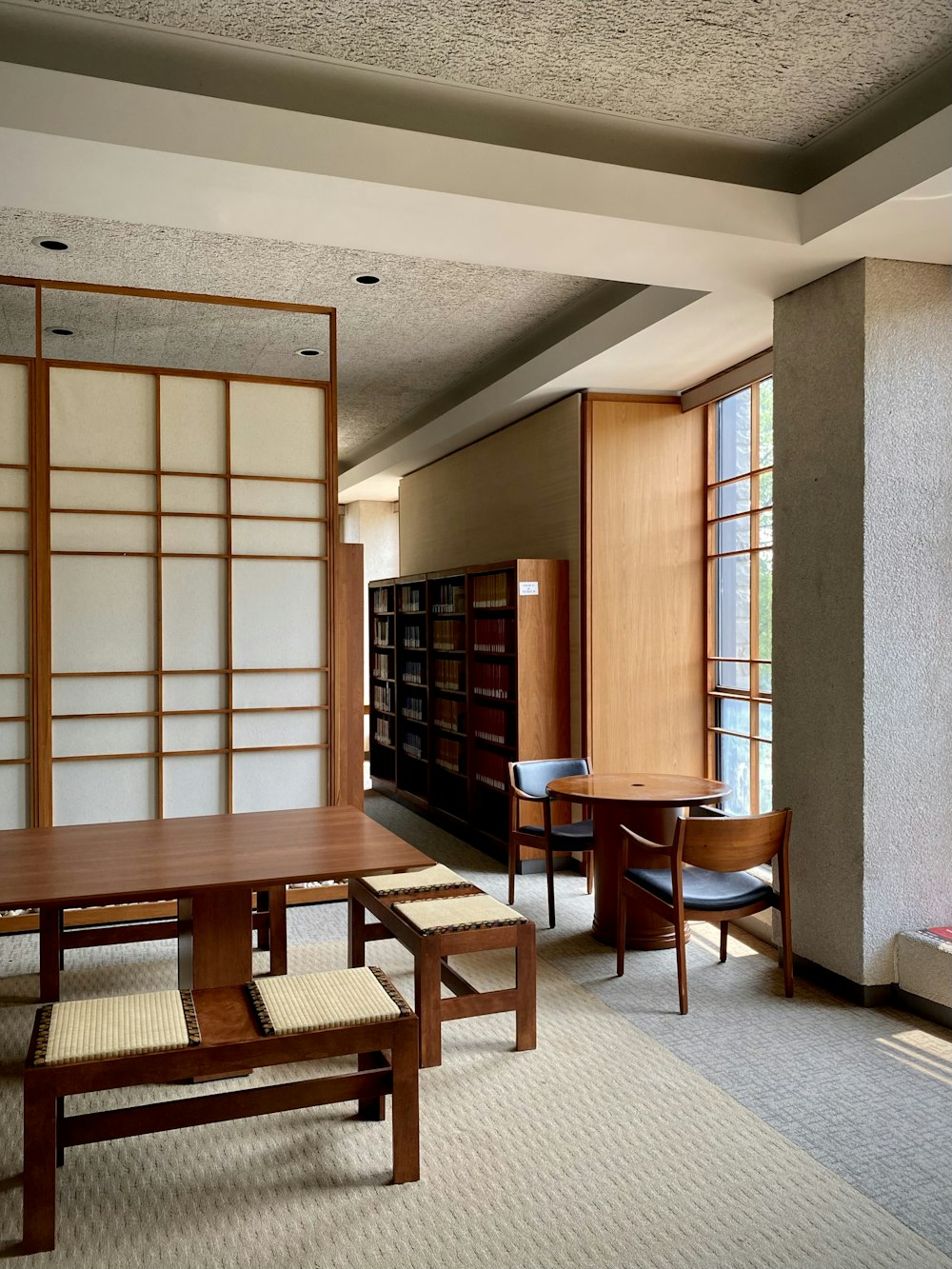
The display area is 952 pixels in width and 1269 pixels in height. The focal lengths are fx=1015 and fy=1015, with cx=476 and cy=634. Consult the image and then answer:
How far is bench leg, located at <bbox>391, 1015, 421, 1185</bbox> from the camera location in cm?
255

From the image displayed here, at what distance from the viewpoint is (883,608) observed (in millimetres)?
3785

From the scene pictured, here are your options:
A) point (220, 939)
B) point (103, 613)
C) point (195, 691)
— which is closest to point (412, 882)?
point (220, 939)

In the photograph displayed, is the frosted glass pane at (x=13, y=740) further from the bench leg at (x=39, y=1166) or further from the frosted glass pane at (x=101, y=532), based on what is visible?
the bench leg at (x=39, y=1166)

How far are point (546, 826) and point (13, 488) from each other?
296cm

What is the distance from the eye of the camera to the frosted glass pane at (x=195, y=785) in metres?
4.94

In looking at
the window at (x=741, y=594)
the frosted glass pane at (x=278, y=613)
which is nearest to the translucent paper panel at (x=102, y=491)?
the frosted glass pane at (x=278, y=613)

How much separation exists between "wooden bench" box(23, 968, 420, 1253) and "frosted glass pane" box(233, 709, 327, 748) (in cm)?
240

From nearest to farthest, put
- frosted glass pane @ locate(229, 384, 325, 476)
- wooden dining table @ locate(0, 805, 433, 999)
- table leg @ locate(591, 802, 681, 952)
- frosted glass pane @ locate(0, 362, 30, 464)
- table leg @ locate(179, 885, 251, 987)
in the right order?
wooden dining table @ locate(0, 805, 433, 999) < table leg @ locate(179, 885, 251, 987) < table leg @ locate(591, 802, 681, 952) < frosted glass pane @ locate(0, 362, 30, 464) < frosted glass pane @ locate(229, 384, 325, 476)

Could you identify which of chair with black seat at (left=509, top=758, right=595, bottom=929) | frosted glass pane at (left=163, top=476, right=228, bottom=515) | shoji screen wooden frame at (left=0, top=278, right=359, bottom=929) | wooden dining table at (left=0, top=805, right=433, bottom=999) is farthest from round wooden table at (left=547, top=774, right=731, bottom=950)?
frosted glass pane at (left=163, top=476, right=228, bottom=515)

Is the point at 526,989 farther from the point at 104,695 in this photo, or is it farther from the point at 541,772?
the point at 104,695

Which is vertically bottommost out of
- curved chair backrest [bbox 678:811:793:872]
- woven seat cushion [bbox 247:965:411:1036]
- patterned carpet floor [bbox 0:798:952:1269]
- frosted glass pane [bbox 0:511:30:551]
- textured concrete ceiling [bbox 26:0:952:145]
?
patterned carpet floor [bbox 0:798:952:1269]

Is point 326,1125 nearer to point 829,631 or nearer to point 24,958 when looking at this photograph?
point 24,958

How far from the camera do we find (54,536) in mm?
4754

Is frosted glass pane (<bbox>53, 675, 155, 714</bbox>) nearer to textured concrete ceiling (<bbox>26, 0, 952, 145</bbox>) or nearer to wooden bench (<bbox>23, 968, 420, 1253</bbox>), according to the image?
wooden bench (<bbox>23, 968, 420, 1253</bbox>)
